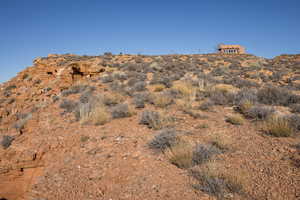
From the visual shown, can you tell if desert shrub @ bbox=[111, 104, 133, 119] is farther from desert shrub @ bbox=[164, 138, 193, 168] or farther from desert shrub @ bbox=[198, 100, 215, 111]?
desert shrub @ bbox=[164, 138, 193, 168]

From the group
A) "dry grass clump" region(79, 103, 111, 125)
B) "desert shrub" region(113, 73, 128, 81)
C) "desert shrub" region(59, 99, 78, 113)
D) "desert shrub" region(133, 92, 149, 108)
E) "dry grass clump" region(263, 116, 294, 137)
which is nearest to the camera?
"dry grass clump" region(263, 116, 294, 137)

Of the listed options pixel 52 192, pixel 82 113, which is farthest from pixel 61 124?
pixel 52 192

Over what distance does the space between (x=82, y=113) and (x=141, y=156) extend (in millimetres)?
3241

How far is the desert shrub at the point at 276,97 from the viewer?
226 inches

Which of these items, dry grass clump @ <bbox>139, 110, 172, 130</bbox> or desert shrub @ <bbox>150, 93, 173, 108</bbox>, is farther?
desert shrub @ <bbox>150, 93, 173, 108</bbox>

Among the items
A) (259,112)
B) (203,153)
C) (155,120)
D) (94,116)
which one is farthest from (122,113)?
(259,112)

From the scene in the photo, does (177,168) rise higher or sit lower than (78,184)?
higher

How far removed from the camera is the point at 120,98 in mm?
7102

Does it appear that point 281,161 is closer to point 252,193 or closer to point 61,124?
point 252,193

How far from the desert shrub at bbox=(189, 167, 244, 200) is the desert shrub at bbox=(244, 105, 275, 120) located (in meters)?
2.79

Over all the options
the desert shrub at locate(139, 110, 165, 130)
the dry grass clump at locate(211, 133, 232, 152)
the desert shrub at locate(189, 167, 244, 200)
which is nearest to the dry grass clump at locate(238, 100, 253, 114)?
the dry grass clump at locate(211, 133, 232, 152)

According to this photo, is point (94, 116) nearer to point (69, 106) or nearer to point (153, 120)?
point (153, 120)

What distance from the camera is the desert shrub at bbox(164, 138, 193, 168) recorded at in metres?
2.92

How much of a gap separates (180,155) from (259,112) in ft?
9.71
